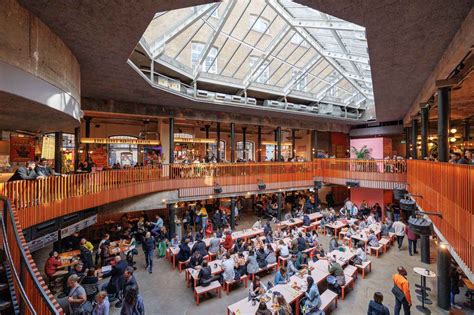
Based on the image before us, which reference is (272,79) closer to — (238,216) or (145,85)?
(145,85)

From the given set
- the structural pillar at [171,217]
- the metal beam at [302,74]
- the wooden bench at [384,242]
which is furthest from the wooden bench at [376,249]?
the structural pillar at [171,217]

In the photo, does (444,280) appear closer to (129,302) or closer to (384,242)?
(384,242)

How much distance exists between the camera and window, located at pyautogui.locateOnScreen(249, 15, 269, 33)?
10.3 meters

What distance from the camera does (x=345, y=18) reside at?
169 inches

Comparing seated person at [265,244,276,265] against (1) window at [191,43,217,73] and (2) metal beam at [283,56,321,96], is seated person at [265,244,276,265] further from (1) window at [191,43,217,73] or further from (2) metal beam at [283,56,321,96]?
(2) metal beam at [283,56,321,96]

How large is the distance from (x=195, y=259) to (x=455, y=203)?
306 inches

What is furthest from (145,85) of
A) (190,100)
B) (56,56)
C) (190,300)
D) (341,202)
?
(341,202)

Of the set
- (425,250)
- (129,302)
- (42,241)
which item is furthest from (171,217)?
(425,250)

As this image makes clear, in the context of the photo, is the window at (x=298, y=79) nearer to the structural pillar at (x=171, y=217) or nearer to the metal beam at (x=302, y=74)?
the metal beam at (x=302, y=74)

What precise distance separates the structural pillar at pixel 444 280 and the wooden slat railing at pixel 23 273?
944 centimetres

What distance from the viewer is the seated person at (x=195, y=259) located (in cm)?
867

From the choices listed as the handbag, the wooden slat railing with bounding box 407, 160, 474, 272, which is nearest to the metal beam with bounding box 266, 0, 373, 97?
the wooden slat railing with bounding box 407, 160, 474, 272

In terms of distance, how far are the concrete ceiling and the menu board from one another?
6.15 meters

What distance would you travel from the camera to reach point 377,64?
6613mm
